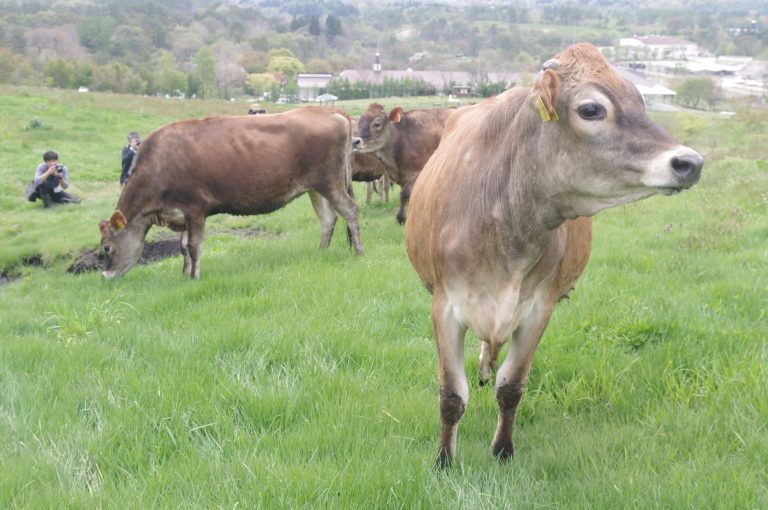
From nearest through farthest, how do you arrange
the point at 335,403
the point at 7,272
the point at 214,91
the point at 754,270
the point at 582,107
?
the point at 582,107 < the point at 335,403 < the point at 754,270 < the point at 7,272 < the point at 214,91

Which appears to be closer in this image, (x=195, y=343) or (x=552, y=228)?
(x=552, y=228)

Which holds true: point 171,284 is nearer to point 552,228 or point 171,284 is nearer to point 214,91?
point 552,228

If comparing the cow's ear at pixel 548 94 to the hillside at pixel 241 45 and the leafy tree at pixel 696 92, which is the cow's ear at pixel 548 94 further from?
the hillside at pixel 241 45

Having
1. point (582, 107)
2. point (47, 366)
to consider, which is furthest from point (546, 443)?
point (47, 366)

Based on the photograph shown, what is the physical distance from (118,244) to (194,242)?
96cm

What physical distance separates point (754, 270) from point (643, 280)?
99cm

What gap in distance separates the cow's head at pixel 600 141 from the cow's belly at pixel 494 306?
0.52 m

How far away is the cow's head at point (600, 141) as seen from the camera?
8.04 feet

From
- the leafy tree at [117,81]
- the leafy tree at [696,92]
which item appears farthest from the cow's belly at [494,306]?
the leafy tree at [117,81]

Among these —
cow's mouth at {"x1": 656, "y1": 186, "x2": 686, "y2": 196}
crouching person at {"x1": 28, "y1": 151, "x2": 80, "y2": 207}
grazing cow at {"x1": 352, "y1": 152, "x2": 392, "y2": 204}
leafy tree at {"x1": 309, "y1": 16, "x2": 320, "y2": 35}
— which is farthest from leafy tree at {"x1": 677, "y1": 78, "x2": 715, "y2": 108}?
leafy tree at {"x1": 309, "y1": 16, "x2": 320, "y2": 35}

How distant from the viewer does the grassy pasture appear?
3123 millimetres

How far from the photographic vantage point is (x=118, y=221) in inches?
320

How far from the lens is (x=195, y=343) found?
5062 mm

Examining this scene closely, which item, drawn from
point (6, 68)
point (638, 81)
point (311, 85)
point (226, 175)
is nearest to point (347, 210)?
point (226, 175)
